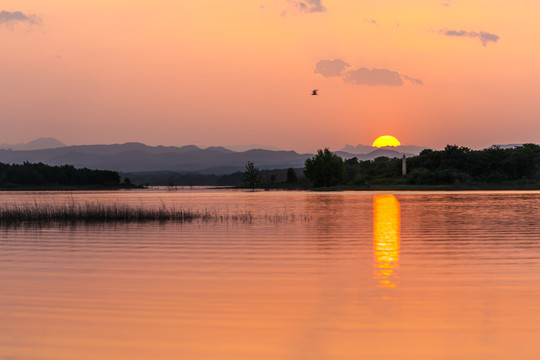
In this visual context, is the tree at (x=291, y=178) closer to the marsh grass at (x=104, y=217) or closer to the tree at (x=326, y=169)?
the tree at (x=326, y=169)

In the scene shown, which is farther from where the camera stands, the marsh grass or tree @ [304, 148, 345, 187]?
tree @ [304, 148, 345, 187]

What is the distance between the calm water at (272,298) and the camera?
30.1ft

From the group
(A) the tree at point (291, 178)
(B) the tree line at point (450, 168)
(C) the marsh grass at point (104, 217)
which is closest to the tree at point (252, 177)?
(A) the tree at point (291, 178)

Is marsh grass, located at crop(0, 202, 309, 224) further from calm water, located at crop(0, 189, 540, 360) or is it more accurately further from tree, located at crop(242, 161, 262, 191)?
tree, located at crop(242, 161, 262, 191)

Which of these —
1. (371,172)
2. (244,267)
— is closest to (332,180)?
(371,172)

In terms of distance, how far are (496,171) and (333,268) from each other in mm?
109589

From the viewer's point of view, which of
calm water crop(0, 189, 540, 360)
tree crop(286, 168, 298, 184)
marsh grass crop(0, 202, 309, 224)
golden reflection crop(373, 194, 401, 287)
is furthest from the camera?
tree crop(286, 168, 298, 184)

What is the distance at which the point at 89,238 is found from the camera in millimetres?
26594

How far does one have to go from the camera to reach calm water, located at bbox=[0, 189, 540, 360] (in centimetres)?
918

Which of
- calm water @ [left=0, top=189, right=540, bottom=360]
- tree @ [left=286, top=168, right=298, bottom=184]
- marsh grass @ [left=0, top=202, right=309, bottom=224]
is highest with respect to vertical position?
tree @ [left=286, top=168, right=298, bottom=184]

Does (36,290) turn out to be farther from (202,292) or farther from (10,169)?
(10,169)

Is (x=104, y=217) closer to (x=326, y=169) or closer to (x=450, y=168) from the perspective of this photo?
(x=326, y=169)

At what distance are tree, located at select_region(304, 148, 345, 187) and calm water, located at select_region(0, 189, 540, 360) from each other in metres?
96.3

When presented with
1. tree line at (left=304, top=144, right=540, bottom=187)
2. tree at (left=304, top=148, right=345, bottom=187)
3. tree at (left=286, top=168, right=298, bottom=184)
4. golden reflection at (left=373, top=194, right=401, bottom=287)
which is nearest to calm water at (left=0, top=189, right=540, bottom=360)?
golden reflection at (left=373, top=194, right=401, bottom=287)
